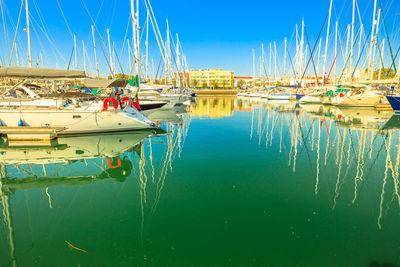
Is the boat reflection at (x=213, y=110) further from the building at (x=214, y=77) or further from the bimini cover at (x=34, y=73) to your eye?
the building at (x=214, y=77)

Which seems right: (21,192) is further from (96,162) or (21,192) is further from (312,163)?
(312,163)

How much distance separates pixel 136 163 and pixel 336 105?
2616 cm

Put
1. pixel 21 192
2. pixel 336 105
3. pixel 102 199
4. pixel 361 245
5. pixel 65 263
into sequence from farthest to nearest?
pixel 336 105
pixel 21 192
pixel 102 199
pixel 361 245
pixel 65 263

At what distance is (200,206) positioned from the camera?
509cm

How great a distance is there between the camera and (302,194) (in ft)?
18.4

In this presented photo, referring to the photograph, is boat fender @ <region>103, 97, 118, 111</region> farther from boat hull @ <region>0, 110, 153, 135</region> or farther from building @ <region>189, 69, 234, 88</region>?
building @ <region>189, 69, 234, 88</region>

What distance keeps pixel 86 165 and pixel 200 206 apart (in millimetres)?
4558

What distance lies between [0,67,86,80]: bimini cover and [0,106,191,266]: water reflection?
2851mm

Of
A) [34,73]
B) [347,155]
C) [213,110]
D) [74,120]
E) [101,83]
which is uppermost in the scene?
[34,73]

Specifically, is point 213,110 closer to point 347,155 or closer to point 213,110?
point 213,110

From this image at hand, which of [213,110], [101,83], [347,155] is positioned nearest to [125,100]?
[101,83]

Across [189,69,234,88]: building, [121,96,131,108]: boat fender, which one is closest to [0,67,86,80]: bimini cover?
[121,96,131,108]: boat fender

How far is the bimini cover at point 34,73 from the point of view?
10164 mm

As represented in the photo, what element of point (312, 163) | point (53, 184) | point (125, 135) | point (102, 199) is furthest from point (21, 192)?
point (312, 163)
